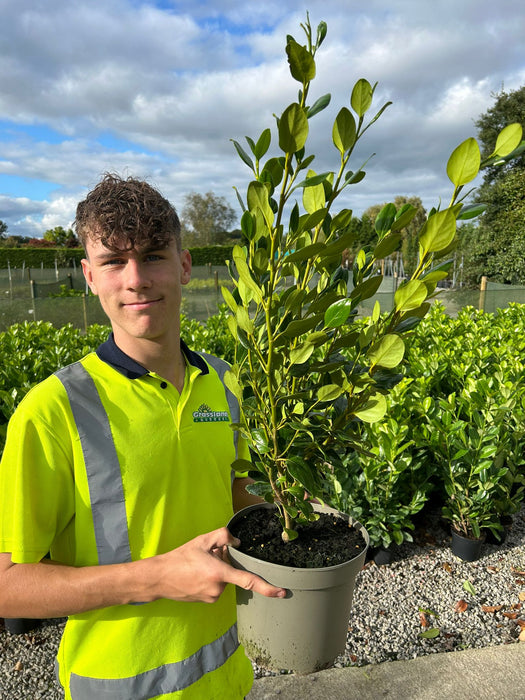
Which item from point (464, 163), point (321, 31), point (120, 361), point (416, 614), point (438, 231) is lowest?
point (416, 614)

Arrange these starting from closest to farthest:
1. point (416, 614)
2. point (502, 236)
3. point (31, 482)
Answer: point (31, 482), point (416, 614), point (502, 236)

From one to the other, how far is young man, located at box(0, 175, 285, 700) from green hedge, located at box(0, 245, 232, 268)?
1384 inches

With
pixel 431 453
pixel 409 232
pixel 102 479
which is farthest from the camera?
pixel 409 232

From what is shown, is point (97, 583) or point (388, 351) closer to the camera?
point (388, 351)

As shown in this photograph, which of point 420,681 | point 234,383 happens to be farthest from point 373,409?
point 420,681

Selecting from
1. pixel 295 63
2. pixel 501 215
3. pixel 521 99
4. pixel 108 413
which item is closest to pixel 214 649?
pixel 108 413

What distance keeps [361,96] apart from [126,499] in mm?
1085

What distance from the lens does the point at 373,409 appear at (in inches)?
38.3

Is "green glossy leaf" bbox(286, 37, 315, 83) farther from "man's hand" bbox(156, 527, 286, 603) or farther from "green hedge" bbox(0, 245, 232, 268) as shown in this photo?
"green hedge" bbox(0, 245, 232, 268)

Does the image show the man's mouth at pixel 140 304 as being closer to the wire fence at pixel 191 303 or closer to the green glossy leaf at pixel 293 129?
the green glossy leaf at pixel 293 129

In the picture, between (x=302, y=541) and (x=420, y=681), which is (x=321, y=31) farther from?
(x=420, y=681)

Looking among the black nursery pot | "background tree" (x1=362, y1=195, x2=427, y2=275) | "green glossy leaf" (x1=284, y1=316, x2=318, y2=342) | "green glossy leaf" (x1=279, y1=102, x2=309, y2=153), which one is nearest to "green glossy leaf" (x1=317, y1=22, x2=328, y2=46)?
"green glossy leaf" (x1=279, y1=102, x2=309, y2=153)

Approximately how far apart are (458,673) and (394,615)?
0.50 meters

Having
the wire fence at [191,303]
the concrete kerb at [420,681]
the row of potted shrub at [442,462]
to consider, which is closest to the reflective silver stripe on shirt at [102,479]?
the concrete kerb at [420,681]
